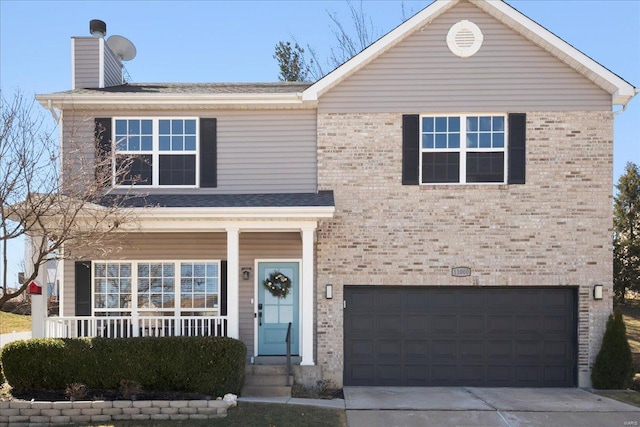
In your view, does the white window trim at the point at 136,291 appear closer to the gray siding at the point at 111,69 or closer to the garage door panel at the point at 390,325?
the garage door panel at the point at 390,325

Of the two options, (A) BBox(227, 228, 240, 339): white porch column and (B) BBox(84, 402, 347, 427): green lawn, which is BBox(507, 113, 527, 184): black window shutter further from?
(B) BBox(84, 402, 347, 427): green lawn

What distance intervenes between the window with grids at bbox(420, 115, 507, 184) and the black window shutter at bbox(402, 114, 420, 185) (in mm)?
116

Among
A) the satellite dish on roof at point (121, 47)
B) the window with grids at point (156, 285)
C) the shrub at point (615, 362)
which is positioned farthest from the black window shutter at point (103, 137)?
the shrub at point (615, 362)

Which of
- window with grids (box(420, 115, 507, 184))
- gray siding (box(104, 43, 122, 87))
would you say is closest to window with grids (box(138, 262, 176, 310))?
gray siding (box(104, 43, 122, 87))

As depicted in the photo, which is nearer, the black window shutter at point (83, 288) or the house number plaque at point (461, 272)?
the house number plaque at point (461, 272)

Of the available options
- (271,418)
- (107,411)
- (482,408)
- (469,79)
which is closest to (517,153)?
(469,79)

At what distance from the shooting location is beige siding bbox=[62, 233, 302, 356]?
12.1 m

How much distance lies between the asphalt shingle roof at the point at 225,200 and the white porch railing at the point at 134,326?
216 cm

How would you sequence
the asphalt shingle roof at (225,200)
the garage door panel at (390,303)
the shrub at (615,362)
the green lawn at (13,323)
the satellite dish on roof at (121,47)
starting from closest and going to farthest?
the asphalt shingle roof at (225,200)
the shrub at (615,362)
the garage door panel at (390,303)
the satellite dish on roof at (121,47)
the green lawn at (13,323)

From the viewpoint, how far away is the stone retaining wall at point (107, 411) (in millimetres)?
9266

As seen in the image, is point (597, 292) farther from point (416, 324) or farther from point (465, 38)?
point (465, 38)

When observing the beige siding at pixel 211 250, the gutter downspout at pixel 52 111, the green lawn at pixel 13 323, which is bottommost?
the green lawn at pixel 13 323

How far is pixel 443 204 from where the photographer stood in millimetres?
11797

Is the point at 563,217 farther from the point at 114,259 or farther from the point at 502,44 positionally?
the point at 114,259
